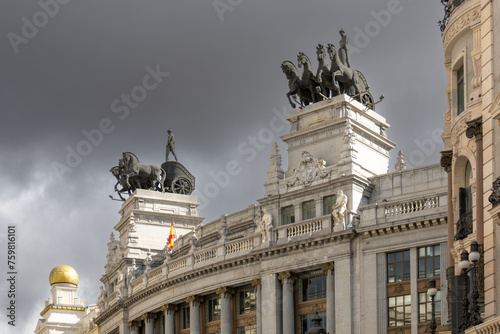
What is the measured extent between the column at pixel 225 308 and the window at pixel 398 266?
46.4ft

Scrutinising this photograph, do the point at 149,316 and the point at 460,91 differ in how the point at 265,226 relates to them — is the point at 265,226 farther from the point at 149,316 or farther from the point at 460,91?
the point at 460,91

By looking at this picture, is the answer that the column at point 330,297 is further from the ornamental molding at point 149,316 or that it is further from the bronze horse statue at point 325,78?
the ornamental molding at point 149,316

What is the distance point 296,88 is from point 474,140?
39.5 metres

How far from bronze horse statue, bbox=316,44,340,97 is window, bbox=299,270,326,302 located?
13122 millimetres

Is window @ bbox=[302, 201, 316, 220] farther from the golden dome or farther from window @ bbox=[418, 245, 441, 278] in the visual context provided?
the golden dome

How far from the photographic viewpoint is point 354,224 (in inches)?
2859

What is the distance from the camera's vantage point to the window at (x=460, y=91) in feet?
148

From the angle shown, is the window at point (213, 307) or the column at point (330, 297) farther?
the window at point (213, 307)

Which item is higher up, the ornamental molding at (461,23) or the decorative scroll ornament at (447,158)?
the ornamental molding at (461,23)

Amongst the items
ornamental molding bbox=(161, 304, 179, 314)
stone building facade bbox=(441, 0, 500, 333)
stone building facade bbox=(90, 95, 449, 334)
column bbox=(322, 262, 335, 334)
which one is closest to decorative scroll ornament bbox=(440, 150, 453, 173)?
stone building facade bbox=(441, 0, 500, 333)

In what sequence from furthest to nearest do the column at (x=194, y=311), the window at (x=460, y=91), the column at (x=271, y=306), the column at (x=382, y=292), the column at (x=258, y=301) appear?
the column at (x=194, y=311)
the column at (x=258, y=301)
the column at (x=271, y=306)
the column at (x=382, y=292)
the window at (x=460, y=91)

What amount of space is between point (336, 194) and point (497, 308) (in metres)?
36.6

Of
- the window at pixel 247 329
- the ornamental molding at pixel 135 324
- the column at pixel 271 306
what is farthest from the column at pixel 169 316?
the column at pixel 271 306

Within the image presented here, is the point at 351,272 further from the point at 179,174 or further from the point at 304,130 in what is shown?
the point at 179,174
